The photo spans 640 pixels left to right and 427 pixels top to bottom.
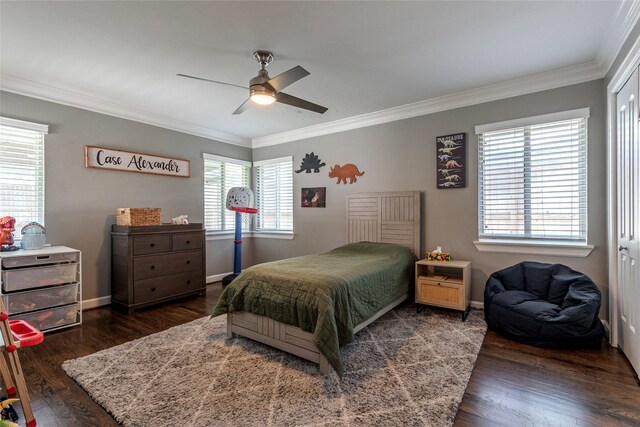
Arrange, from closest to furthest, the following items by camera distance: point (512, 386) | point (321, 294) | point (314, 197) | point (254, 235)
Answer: point (512, 386), point (321, 294), point (314, 197), point (254, 235)

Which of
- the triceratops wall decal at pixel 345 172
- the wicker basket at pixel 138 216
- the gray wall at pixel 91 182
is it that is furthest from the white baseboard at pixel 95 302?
the triceratops wall decal at pixel 345 172

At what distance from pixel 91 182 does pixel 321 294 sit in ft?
11.3

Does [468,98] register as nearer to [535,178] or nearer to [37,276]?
[535,178]

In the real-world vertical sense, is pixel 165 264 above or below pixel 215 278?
above

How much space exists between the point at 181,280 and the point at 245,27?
129 inches

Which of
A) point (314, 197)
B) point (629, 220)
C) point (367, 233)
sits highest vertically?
point (314, 197)

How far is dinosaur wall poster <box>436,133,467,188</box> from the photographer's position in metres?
3.86

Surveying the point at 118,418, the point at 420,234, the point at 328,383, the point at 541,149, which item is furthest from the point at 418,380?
the point at 541,149

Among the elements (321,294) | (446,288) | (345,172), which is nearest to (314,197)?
(345,172)

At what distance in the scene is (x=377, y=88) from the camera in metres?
3.61

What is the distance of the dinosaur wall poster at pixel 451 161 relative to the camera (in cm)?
386

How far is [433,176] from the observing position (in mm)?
4090

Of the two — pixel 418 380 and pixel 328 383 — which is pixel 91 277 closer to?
pixel 328 383

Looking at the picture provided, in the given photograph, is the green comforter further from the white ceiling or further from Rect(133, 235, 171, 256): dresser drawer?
the white ceiling
